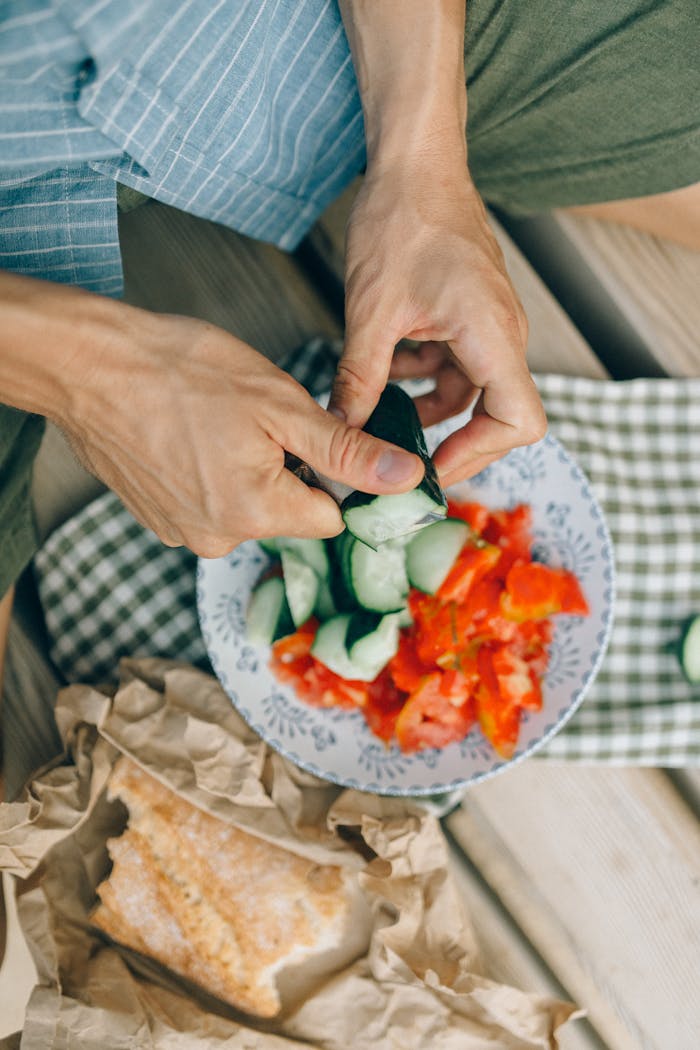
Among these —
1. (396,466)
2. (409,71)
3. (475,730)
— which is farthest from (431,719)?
(409,71)

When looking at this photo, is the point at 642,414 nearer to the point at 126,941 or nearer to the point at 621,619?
the point at 621,619

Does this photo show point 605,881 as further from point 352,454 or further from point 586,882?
point 352,454

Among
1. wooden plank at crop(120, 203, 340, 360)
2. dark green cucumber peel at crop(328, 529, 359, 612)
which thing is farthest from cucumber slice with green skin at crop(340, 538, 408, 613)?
wooden plank at crop(120, 203, 340, 360)

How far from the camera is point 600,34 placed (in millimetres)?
1136

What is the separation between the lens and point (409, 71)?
3.45 feet

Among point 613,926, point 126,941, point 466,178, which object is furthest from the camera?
point 613,926

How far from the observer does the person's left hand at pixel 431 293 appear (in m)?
1.04

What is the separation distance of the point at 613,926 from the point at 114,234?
1.42 m

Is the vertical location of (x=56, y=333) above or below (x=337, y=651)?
above

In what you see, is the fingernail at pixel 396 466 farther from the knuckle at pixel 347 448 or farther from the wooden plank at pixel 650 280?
the wooden plank at pixel 650 280

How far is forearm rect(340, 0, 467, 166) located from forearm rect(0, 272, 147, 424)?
1.42 feet

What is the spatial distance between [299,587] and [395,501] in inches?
13.0

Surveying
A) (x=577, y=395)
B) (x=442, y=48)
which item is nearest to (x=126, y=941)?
(x=577, y=395)

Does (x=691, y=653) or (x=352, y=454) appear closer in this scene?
(x=352, y=454)
